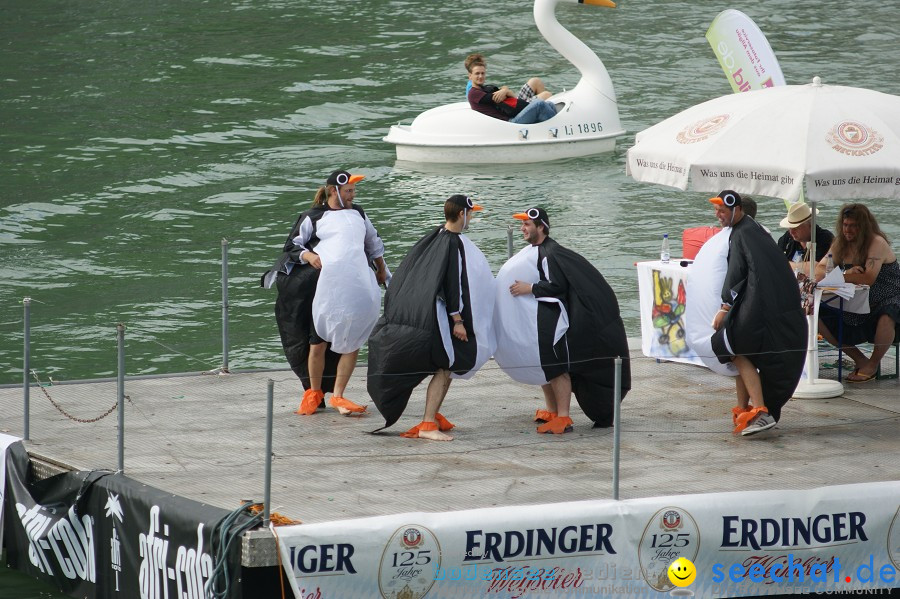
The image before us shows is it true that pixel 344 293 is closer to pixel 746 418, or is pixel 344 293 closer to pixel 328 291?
pixel 328 291

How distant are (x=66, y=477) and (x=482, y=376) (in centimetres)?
371


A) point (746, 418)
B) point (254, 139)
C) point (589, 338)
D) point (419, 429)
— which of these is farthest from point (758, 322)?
point (254, 139)

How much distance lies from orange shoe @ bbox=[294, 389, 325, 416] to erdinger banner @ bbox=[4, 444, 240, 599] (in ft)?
6.22

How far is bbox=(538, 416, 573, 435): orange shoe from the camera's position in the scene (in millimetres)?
9797

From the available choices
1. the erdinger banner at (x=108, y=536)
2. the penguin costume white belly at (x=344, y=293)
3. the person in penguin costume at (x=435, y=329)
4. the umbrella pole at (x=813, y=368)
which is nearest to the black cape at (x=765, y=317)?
the umbrella pole at (x=813, y=368)

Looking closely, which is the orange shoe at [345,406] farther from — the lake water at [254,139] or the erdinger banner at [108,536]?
the lake water at [254,139]

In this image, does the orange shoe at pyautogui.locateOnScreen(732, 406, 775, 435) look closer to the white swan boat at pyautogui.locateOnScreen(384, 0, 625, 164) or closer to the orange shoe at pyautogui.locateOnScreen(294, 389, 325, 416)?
the orange shoe at pyautogui.locateOnScreen(294, 389, 325, 416)

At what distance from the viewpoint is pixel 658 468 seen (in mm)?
8883

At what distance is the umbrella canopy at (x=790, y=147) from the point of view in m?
9.59

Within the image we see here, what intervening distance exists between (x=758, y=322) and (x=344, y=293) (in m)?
2.79

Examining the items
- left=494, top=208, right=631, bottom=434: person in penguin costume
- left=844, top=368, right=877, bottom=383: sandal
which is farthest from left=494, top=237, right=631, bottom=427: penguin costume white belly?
left=844, top=368, right=877, bottom=383: sandal

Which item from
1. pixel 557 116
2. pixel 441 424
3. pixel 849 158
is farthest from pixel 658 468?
pixel 557 116

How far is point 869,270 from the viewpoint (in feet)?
35.1

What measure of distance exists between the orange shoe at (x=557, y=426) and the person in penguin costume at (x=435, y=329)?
0.61 m
